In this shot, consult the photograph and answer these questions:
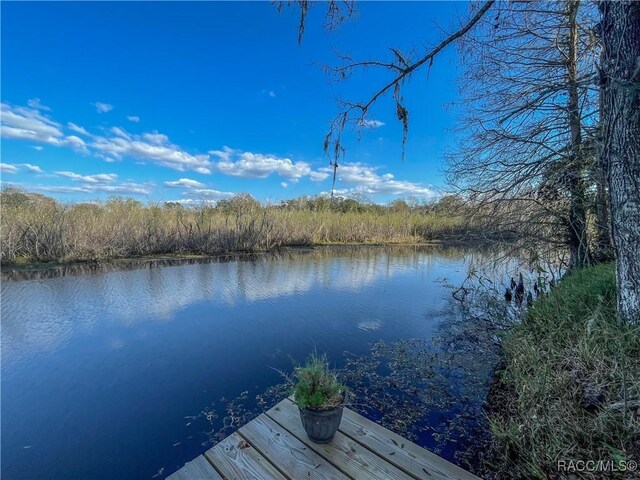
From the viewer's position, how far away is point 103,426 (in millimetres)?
2373

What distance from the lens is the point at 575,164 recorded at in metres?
3.98

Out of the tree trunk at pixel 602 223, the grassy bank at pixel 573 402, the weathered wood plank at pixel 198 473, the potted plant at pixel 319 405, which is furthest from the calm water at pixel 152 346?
the tree trunk at pixel 602 223

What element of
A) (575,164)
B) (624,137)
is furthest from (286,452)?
(575,164)

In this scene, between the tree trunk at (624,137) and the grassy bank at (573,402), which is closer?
the grassy bank at (573,402)

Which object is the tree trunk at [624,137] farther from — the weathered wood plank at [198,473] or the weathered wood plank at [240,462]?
the weathered wood plank at [198,473]

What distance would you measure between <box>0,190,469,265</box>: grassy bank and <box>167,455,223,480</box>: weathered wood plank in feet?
16.1

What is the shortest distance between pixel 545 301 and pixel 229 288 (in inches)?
239

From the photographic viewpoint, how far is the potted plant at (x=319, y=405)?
1732 millimetres

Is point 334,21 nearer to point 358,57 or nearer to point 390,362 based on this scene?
point 358,57

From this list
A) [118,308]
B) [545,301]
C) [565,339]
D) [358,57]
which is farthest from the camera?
[118,308]

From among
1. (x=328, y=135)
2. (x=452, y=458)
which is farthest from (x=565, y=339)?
(x=328, y=135)

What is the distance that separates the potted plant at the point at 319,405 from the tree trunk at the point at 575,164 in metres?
4.19

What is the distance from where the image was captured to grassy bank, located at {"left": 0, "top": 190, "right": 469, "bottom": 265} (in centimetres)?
853

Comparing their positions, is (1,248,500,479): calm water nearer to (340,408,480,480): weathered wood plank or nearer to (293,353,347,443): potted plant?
(293,353,347,443): potted plant
